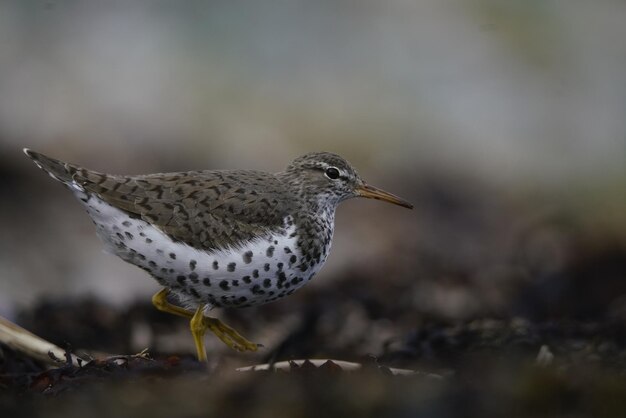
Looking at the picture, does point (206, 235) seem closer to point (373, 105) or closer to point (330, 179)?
point (330, 179)

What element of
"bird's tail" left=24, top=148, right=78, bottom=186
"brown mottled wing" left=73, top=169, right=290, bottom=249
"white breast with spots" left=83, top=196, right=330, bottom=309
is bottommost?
"white breast with spots" left=83, top=196, right=330, bottom=309

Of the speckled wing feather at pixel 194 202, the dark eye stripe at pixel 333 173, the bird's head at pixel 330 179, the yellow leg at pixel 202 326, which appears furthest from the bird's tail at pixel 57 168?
the dark eye stripe at pixel 333 173

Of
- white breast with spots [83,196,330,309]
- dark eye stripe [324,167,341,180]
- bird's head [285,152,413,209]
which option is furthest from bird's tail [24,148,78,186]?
dark eye stripe [324,167,341,180]

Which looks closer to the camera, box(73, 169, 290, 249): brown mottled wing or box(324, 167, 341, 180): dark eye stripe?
box(73, 169, 290, 249): brown mottled wing

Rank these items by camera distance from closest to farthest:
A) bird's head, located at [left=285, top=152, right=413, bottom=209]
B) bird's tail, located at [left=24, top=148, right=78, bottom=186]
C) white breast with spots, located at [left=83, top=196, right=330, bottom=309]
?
1. white breast with spots, located at [left=83, top=196, right=330, bottom=309]
2. bird's tail, located at [left=24, top=148, right=78, bottom=186]
3. bird's head, located at [left=285, top=152, right=413, bottom=209]

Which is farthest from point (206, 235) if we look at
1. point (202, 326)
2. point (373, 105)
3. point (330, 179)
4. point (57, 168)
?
point (373, 105)

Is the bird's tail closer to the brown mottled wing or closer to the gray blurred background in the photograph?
the brown mottled wing

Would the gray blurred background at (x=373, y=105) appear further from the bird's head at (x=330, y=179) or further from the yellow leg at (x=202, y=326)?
the yellow leg at (x=202, y=326)

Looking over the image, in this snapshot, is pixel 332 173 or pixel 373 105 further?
pixel 373 105

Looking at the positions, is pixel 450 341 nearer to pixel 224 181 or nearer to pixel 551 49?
pixel 224 181
